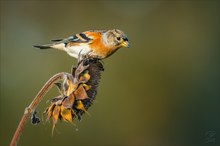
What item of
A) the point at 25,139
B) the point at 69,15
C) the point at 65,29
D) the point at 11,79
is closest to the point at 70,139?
the point at 25,139

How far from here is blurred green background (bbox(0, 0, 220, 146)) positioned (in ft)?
30.3

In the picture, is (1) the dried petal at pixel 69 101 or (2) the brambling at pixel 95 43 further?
(2) the brambling at pixel 95 43

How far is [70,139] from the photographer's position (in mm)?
8883

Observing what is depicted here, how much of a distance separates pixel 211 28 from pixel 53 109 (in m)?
10.7

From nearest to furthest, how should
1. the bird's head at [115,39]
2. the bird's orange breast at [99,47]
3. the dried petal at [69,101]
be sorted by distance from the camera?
the dried petal at [69,101] < the bird's orange breast at [99,47] < the bird's head at [115,39]

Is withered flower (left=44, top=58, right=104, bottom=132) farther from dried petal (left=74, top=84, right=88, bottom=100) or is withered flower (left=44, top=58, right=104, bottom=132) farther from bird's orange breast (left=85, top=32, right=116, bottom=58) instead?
bird's orange breast (left=85, top=32, right=116, bottom=58)

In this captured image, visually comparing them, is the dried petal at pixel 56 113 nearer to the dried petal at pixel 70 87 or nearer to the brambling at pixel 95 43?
the dried petal at pixel 70 87

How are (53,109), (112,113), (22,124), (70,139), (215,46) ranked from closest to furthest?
(22,124) → (53,109) → (70,139) → (112,113) → (215,46)

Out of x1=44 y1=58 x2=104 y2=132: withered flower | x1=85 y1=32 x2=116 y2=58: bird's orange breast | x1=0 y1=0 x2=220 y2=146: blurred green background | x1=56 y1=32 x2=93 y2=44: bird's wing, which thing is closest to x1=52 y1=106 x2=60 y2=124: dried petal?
Result: x1=44 y1=58 x2=104 y2=132: withered flower

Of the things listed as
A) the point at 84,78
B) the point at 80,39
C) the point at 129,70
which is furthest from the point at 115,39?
the point at 129,70

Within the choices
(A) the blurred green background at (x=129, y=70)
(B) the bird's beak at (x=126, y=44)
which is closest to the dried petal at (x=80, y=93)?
(B) the bird's beak at (x=126, y=44)

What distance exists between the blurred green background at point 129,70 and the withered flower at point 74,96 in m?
4.23

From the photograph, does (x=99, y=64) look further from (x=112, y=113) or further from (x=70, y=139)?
(x=112, y=113)

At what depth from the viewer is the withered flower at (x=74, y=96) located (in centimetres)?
358
